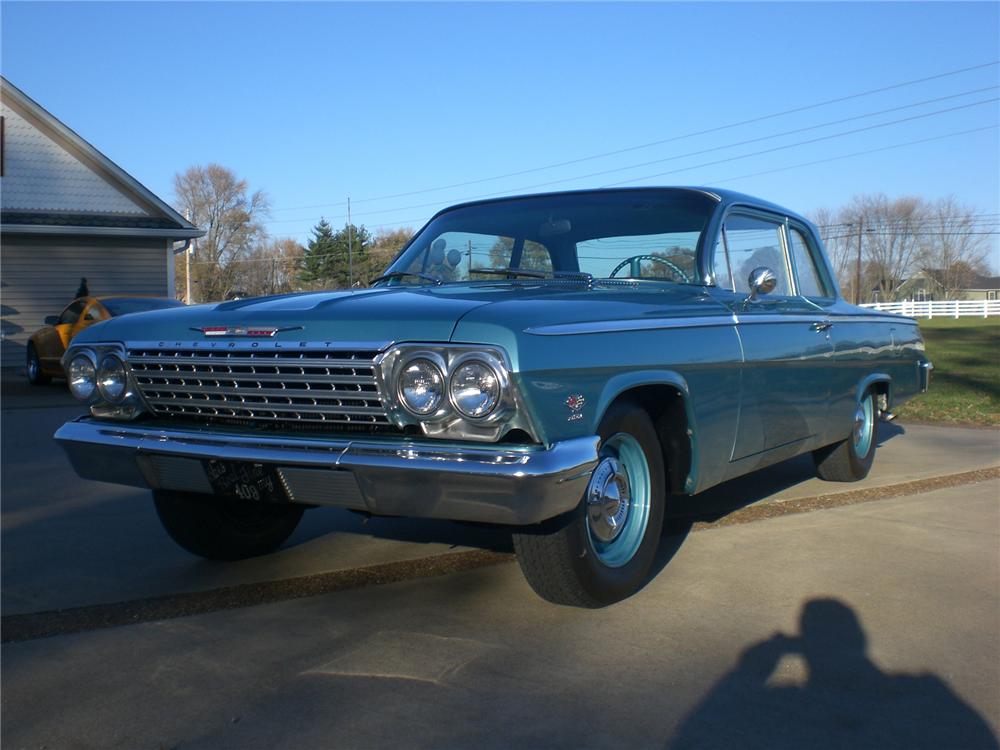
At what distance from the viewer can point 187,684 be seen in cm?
310

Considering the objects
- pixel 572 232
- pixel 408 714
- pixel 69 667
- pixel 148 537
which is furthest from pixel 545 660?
pixel 148 537

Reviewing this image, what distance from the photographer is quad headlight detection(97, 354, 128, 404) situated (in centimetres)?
387

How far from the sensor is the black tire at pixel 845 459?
627cm

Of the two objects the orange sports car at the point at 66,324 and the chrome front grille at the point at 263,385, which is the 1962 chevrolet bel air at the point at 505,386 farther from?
the orange sports car at the point at 66,324

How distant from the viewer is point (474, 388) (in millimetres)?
3100

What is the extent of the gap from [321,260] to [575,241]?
5.16 meters

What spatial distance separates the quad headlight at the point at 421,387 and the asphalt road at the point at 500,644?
0.84 meters

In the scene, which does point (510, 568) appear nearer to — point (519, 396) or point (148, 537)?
point (519, 396)

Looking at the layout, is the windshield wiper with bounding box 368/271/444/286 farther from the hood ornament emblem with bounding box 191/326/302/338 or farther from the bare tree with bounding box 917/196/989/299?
the bare tree with bounding box 917/196/989/299

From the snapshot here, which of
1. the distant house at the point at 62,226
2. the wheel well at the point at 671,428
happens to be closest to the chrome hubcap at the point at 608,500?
the wheel well at the point at 671,428

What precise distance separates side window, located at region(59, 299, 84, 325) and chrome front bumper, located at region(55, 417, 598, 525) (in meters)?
12.4

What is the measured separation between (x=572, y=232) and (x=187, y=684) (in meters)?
2.72

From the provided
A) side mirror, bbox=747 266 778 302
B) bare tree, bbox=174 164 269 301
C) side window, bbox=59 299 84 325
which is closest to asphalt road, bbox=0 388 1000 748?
side mirror, bbox=747 266 778 302

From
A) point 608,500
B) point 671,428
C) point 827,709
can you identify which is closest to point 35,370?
point 671,428
